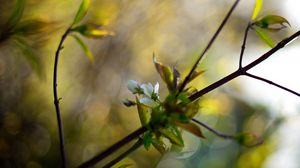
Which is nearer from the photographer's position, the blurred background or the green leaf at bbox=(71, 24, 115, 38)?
the green leaf at bbox=(71, 24, 115, 38)

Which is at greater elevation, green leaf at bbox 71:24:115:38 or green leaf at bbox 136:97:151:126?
green leaf at bbox 71:24:115:38

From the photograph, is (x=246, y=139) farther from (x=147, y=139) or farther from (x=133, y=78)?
(x=133, y=78)

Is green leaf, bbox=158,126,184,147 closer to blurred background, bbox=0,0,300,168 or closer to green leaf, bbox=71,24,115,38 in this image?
green leaf, bbox=71,24,115,38

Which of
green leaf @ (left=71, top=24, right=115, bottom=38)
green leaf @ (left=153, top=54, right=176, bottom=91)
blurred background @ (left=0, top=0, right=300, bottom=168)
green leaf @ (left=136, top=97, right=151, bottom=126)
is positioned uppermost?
green leaf @ (left=71, top=24, right=115, bottom=38)

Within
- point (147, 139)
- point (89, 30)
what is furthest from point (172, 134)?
point (89, 30)

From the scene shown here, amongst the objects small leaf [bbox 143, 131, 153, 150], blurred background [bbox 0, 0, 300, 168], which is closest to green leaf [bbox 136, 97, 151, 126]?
small leaf [bbox 143, 131, 153, 150]

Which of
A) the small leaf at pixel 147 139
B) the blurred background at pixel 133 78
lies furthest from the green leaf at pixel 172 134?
the blurred background at pixel 133 78

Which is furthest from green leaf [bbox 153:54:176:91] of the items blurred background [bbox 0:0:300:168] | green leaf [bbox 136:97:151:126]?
blurred background [bbox 0:0:300:168]

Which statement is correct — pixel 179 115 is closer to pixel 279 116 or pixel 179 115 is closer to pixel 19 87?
pixel 19 87

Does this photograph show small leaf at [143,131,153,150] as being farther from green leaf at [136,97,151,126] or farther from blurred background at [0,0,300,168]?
blurred background at [0,0,300,168]
